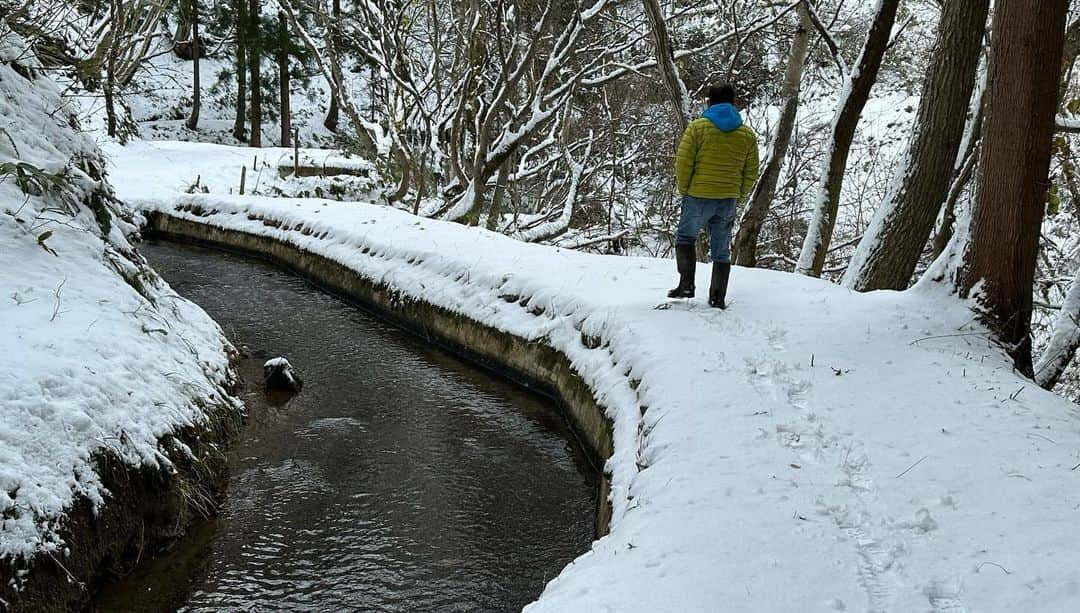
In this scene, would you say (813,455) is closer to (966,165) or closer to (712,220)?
(712,220)

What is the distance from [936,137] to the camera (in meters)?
8.41

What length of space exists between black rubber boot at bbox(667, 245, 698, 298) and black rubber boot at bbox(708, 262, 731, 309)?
9.6 inches

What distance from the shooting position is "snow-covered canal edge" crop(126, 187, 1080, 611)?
3596 mm

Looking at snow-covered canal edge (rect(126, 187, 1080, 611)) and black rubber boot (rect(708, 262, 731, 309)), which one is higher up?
black rubber boot (rect(708, 262, 731, 309))

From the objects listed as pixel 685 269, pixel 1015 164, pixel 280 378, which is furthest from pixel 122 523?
pixel 1015 164

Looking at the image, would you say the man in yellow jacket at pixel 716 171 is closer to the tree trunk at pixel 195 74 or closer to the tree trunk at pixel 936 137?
the tree trunk at pixel 936 137

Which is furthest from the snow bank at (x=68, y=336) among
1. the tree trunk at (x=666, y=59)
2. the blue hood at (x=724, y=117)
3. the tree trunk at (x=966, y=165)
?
the tree trunk at (x=966, y=165)

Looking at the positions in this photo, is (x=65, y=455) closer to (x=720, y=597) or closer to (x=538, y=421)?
(x=720, y=597)

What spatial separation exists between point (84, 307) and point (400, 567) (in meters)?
3.20

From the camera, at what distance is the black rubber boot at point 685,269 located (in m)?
8.01

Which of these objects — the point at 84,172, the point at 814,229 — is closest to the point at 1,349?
the point at 84,172

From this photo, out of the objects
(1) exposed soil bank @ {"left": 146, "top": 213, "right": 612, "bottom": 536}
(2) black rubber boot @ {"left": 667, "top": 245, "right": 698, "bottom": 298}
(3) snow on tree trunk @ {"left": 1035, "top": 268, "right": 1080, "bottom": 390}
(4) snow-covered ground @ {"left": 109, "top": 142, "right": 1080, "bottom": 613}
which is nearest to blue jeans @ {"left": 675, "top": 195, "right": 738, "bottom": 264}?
(2) black rubber boot @ {"left": 667, "top": 245, "right": 698, "bottom": 298}

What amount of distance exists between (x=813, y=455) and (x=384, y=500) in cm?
324

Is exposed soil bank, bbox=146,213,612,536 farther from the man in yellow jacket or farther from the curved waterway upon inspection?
the man in yellow jacket
